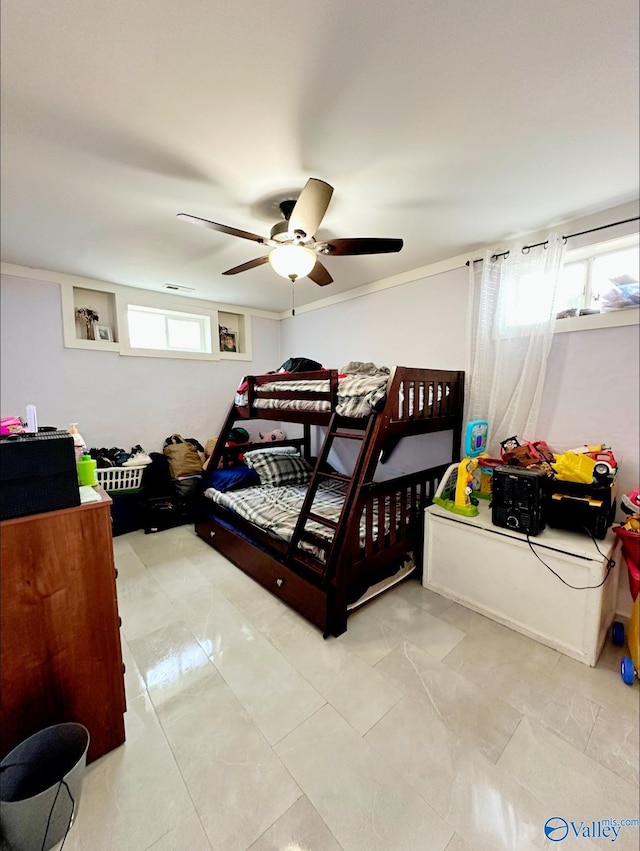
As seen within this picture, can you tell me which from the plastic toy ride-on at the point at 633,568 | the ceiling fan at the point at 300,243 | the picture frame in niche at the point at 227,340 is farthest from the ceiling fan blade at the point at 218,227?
the picture frame in niche at the point at 227,340

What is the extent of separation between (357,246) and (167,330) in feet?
9.67

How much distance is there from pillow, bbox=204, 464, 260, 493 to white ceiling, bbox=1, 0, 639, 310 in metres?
2.13

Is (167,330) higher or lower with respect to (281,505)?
higher

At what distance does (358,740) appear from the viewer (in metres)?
1.36

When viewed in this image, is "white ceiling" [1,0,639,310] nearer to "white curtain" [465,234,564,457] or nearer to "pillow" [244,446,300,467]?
"white curtain" [465,234,564,457]

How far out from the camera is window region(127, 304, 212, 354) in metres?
3.73

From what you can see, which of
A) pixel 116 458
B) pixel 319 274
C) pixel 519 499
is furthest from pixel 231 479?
pixel 519 499

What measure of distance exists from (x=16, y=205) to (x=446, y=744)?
11.8 feet

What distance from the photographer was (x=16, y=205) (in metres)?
→ 1.98

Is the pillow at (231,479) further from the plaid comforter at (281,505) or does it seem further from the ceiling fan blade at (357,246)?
the ceiling fan blade at (357,246)

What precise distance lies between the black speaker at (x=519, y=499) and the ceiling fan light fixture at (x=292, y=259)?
66.4 inches

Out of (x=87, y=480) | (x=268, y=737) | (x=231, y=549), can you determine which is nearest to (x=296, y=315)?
(x=231, y=549)

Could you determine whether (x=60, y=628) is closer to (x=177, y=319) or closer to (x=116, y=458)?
(x=116, y=458)

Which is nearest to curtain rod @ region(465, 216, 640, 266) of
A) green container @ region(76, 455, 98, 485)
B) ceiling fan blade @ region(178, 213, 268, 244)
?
ceiling fan blade @ region(178, 213, 268, 244)
